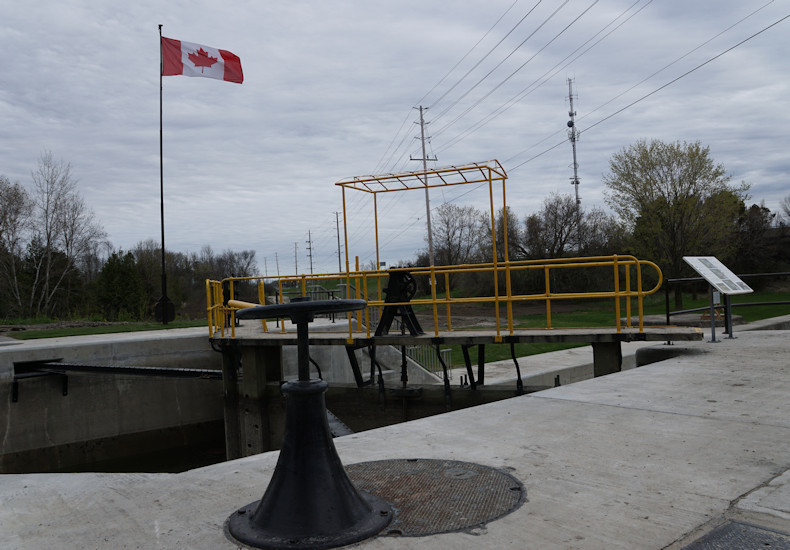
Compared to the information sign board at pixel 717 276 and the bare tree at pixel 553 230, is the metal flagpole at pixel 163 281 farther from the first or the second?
the bare tree at pixel 553 230

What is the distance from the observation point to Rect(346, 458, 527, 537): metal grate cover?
2861 millimetres

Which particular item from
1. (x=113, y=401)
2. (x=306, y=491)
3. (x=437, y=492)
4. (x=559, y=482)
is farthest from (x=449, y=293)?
(x=306, y=491)

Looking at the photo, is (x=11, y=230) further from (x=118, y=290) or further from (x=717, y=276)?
(x=717, y=276)

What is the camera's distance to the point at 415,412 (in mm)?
9977

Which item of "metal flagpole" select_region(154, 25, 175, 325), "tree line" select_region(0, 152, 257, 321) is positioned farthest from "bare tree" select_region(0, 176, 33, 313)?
"metal flagpole" select_region(154, 25, 175, 325)

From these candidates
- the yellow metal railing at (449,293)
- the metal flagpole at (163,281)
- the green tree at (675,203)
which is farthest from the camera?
the green tree at (675,203)

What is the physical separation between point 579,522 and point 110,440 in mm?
12296

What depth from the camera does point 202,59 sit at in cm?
2303

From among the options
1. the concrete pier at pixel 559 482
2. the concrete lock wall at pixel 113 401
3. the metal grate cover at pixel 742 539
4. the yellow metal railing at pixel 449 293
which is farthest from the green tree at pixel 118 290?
the metal grate cover at pixel 742 539

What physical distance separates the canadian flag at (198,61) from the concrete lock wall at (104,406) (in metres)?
12.4

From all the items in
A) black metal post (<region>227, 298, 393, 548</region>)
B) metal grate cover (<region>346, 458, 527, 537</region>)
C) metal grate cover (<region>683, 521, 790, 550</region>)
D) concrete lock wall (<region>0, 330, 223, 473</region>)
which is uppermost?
black metal post (<region>227, 298, 393, 548</region>)

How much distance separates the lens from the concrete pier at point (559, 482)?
107 inches

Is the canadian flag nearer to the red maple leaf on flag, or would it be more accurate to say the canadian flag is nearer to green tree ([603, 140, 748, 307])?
the red maple leaf on flag

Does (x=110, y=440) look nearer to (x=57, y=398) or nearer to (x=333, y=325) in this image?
(x=57, y=398)
